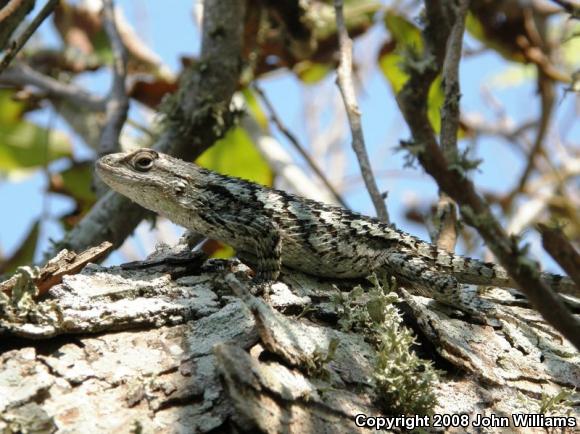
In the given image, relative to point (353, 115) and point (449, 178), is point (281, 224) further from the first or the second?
point (449, 178)

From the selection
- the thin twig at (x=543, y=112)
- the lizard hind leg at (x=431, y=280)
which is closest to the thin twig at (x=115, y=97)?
the lizard hind leg at (x=431, y=280)

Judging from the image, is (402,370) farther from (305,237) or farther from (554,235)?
(305,237)

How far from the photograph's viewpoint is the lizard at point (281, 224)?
507 centimetres

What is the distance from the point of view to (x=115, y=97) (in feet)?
20.4

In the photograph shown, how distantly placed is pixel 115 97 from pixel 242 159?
4.49 feet

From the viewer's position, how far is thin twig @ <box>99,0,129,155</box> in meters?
6.00

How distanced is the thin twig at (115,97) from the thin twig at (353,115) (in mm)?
1782

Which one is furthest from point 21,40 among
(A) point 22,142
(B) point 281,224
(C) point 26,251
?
(A) point 22,142

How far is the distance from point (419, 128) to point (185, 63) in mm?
4530

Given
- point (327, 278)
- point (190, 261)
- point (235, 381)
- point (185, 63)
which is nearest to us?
point (235, 381)

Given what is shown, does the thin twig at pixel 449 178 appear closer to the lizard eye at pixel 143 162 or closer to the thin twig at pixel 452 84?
the thin twig at pixel 452 84

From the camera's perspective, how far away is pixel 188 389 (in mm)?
3193

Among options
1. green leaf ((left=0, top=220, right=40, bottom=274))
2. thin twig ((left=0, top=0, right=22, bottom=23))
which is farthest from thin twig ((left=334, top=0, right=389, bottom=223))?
green leaf ((left=0, top=220, right=40, bottom=274))

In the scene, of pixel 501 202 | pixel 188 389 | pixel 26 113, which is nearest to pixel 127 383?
pixel 188 389
